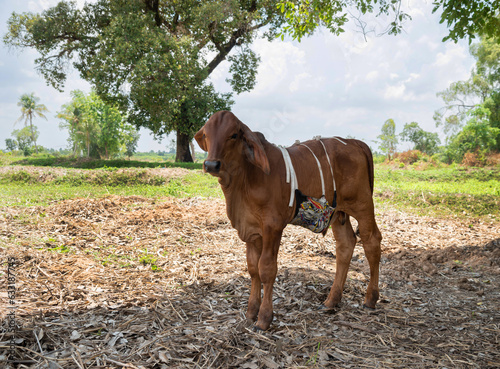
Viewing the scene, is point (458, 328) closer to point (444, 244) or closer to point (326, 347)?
point (326, 347)

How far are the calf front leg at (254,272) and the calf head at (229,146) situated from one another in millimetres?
807

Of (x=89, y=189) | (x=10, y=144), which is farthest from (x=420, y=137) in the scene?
(x=10, y=144)

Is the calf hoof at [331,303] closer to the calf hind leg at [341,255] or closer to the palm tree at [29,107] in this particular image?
the calf hind leg at [341,255]

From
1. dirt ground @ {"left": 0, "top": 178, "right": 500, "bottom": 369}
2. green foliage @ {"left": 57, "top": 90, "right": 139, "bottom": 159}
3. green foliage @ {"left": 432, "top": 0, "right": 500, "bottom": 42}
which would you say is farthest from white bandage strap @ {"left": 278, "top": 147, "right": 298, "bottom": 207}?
green foliage @ {"left": 57, "top": 90, "right": 139, "bottom": 159}

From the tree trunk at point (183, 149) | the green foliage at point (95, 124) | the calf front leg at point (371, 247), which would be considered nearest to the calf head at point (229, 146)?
the calf front leg at point (371, 247)

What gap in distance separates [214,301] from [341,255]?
62.1 inches

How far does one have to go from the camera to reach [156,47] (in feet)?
58.3

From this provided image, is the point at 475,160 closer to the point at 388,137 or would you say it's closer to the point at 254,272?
the point at 388,137

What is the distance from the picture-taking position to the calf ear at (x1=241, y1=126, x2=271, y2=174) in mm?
3344

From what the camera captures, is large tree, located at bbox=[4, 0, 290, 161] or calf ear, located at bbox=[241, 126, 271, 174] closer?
calf ear, located at bbox=[241, 126, 271, 174]

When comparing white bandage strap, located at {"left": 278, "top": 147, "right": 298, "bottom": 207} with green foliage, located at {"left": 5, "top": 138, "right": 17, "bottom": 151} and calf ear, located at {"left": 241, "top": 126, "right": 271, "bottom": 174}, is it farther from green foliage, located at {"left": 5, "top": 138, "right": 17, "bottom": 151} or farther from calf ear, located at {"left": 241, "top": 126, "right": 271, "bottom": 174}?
green foliage, located at {"left": 5, "top": 138, "right": 17, "bottom": 151}

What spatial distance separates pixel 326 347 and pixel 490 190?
14.0 m

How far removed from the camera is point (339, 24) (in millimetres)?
10484

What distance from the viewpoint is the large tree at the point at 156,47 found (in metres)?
18.1
